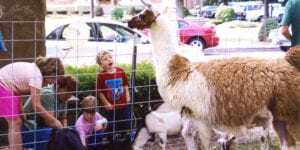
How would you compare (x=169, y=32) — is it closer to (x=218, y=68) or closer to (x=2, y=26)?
(x=218, y=68)

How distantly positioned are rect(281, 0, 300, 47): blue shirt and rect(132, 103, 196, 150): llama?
1751 millimetres

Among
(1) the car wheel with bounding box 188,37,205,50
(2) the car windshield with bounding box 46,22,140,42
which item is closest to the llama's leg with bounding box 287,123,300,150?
(1) the car wheel with bounding box 188,37,205,50

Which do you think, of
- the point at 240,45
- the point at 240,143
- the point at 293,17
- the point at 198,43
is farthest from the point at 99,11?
the point at 293,17

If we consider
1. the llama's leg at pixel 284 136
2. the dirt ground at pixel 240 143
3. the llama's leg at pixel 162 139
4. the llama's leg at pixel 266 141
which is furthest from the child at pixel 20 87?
the llama's leg at pixel 266 141

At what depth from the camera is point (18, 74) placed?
5086 millimetres

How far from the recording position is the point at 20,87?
16.7 feet

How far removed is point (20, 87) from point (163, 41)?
58.1 inches

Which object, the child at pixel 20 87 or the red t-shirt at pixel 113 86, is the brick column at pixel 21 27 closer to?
the red t-shirt at pixel 113 86

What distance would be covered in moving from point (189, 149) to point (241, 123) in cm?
97

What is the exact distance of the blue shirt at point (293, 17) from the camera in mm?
6395

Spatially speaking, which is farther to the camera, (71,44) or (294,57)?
(71,44)

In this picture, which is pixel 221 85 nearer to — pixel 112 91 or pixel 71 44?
pixel 112 91

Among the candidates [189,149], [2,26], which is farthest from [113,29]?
[189,149]

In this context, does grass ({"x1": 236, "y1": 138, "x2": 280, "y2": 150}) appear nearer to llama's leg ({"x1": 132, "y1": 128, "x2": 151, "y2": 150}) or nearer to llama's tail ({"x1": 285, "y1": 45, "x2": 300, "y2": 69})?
llama's leg ({"x1": 132, "y1": 128, "x2": 151, "y2": 150})
